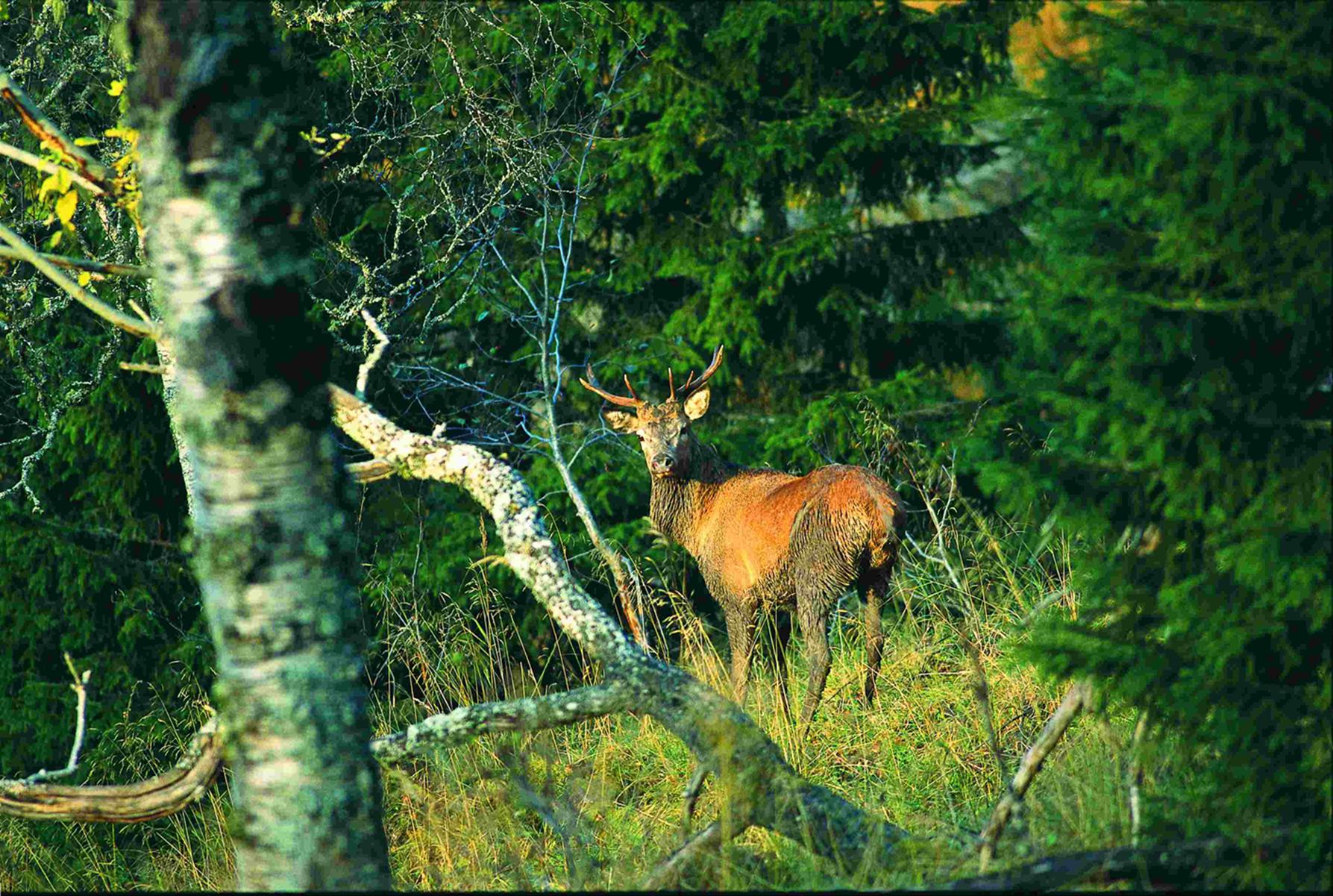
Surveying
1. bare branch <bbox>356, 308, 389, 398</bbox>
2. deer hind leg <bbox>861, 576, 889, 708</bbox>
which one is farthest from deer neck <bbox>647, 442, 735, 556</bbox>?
bare branch <bbox>356, 308, 389, 398</bbox>

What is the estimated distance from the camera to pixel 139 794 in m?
3.81

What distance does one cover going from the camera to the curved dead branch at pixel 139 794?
3797mm

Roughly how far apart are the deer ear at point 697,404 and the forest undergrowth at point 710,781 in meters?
1.30

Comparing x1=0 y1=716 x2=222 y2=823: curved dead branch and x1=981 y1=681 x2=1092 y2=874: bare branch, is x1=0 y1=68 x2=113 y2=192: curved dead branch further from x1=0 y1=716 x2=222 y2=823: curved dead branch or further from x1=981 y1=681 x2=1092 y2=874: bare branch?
x1=981 y1=681 x2=1092 y2=874: bare branch

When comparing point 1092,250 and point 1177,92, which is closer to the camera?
point 1177,92

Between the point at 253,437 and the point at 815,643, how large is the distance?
4.19 meters

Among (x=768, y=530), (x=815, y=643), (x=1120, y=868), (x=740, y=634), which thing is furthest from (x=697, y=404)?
(x=1120, y=868)

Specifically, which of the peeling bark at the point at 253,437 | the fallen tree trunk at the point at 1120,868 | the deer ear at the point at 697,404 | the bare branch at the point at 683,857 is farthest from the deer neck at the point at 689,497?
the peeling bark at the point at 253,437

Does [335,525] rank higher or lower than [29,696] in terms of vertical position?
higher

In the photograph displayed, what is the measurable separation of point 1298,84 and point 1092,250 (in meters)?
0.62

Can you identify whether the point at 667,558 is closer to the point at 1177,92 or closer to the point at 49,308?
the point at 49,308

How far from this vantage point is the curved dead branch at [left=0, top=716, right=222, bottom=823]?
3.80m

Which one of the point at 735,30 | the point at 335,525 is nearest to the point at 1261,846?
the point at 335,525

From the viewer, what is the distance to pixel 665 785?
570cm
